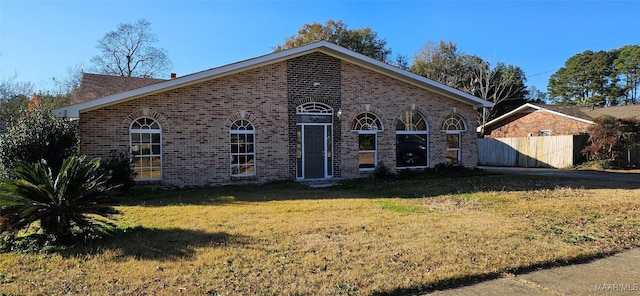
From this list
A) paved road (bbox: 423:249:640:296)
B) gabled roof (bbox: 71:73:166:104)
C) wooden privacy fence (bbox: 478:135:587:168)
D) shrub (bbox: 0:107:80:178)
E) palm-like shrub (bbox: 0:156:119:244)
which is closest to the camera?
paved road (bbox: 423:249:640:296)

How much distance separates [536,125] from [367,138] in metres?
20.0

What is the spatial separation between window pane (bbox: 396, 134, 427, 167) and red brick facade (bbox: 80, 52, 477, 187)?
0.28 meters

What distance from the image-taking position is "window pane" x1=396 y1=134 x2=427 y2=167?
16.2m

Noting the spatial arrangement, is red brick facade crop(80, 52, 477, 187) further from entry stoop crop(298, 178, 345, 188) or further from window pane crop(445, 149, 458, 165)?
entry stoop crop(298, 178, 345, 188)

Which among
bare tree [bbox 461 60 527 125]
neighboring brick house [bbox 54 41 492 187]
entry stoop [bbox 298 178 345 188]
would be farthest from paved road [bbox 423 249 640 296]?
bare tree [bbox 461 60 527 125]

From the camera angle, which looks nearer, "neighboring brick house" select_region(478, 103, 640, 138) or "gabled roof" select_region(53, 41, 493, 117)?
"gabled roof" select_region(53, 41, 493, 117)

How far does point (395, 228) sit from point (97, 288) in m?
4.48

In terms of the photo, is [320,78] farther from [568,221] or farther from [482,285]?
[482,285]

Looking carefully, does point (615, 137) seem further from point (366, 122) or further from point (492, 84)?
point (492, 84)

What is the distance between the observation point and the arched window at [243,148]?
44.8 ft

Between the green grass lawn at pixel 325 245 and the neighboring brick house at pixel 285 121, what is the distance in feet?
8.86

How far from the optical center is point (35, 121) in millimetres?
10695

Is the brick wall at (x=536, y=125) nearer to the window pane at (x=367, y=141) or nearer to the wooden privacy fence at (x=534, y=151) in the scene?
the wooden privacy fence at (x=534, y=151)

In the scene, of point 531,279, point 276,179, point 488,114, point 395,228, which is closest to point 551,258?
point 531,279
